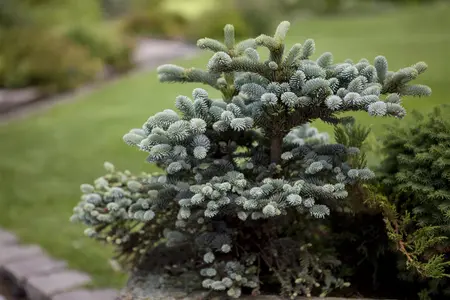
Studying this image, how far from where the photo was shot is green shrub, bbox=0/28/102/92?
8781 mm

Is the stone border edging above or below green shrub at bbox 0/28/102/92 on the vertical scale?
below

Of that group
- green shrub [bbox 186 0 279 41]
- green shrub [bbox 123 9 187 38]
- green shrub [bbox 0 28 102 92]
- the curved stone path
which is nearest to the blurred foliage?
green shrub [bbox 0 28 102 92]

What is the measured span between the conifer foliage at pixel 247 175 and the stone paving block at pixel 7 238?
1.68m

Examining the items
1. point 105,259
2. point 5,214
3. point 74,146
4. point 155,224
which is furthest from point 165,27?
point 155,224

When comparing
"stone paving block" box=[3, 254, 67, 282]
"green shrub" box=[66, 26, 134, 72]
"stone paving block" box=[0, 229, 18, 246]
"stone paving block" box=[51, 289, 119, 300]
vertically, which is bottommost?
"stone paving block" box=[51, 289, 119, 300]

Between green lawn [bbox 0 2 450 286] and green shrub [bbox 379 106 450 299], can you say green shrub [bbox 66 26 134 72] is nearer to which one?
green lawn [bbox 0 2 450 286]

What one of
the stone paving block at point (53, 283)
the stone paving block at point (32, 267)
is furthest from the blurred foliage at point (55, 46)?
the stone paving block at point (53, 283)

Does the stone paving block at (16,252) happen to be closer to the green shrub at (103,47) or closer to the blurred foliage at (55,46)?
the blurred foliage at (55,46)

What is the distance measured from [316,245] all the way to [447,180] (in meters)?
0.62

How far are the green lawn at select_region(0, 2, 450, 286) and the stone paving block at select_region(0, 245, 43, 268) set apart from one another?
3.6 inches

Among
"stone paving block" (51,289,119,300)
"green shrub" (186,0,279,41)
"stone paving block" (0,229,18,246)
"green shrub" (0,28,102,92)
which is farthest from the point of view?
"green shrub" (0,28,102,92)

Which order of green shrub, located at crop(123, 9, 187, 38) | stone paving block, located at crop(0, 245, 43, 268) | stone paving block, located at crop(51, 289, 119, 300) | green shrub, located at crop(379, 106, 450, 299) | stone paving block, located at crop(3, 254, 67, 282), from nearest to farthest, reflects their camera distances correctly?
green shrub, located at crop(379, 106, 450, 299) → stone paving block, located at crop(51, 289, 119, 300) → stone paving block, located at crop(3, 254, 67, 282) → stone paving block, located at crop(0, 245, 43, 268) → green shrub, located at crop(123, 9, 187, 38)

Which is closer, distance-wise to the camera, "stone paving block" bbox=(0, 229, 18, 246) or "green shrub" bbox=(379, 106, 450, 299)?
"green shrub" bbox=(379, 106, 450, 299)

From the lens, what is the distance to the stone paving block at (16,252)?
Answer: 11.5 feet
